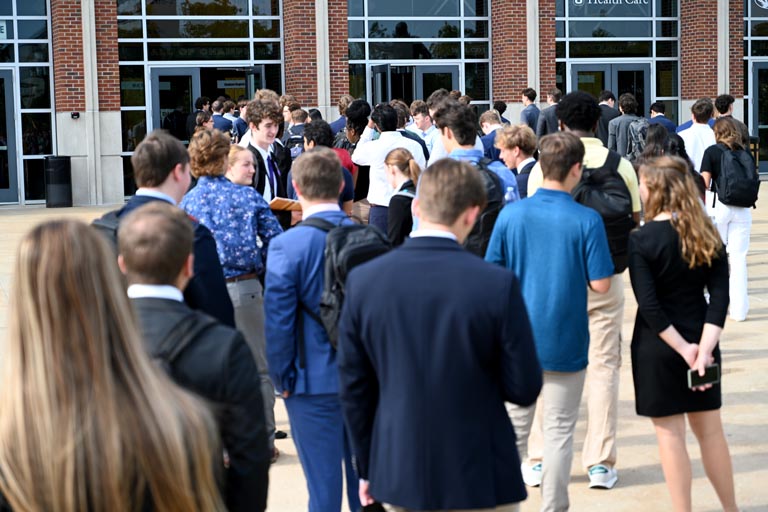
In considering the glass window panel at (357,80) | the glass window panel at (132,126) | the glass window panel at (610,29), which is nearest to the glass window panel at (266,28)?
the glass window panel at (357,80)

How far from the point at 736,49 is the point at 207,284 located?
79.5ft

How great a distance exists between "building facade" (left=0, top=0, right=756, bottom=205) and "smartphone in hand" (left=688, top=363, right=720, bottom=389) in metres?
19.1

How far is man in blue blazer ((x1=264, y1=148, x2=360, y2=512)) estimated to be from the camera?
5.08m

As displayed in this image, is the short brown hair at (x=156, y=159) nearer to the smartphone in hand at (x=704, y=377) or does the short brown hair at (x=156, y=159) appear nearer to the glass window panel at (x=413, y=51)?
the smartphone in hand at (x=704, y=377)

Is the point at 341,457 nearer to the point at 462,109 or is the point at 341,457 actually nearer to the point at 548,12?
the point at 462,109

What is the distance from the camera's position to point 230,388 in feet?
9.89

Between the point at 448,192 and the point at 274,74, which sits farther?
the point at 274,74

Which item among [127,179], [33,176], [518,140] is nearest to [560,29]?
[127,179]

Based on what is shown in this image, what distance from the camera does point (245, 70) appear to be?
2497 cm

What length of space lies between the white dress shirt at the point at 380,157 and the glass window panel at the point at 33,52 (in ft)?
52.2

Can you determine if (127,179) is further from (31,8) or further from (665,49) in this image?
(665,49)

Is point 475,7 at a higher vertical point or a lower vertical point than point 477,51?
higher

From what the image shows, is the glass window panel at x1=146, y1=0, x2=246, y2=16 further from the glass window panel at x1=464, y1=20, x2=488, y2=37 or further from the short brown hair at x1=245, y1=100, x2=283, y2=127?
the short brown hair at x1=245, y1=100, x2=283, y2=127

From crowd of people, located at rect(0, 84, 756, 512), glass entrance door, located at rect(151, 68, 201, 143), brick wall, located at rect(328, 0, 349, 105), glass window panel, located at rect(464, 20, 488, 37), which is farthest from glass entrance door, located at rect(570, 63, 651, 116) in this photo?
crowd of people, located at rect(0, 84, 756, 512)
